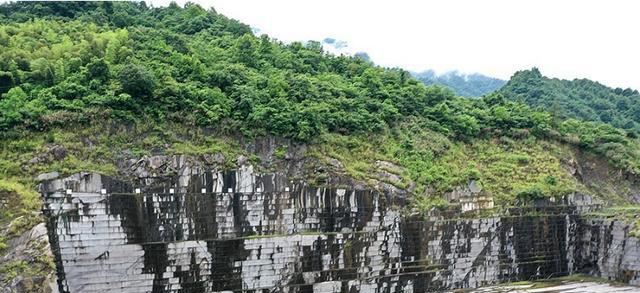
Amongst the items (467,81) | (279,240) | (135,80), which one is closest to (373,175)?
(279,240)

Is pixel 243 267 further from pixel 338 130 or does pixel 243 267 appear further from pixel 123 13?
pixel 123 13

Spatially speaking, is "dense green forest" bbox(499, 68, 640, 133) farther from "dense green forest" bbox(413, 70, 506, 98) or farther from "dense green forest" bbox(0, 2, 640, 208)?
"dense green forest" bbox(413, 70, 506, 98)

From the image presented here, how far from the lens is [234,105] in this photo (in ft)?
73.6

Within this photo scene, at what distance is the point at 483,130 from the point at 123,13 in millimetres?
14762

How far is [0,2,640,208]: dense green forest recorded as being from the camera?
65.3ft

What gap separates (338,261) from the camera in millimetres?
21016

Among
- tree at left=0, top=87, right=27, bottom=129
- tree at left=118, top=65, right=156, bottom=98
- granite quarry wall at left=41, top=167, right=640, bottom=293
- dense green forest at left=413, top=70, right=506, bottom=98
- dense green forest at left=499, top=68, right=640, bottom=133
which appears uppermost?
dense green forest at left=413, top=70, right=506, bottom=98

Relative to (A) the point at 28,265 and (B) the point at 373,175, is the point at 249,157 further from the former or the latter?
(A) the point at 28,265

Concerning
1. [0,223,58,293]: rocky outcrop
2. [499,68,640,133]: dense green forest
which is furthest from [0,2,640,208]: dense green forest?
[499,68,640,133]: dense green forest

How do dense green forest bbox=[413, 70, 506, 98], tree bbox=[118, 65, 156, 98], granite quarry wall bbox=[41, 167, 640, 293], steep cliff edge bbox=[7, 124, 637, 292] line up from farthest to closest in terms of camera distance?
dense green forest bbox=[413, 70, 506, 98] < tree bbox=[118, 65, 156, 98] < steep cliff edge bbox=[7, 124, 637, 292] < granite quarry wall bbox=[41, 167, 640, 293]

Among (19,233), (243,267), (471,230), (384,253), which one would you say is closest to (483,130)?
(471,230)

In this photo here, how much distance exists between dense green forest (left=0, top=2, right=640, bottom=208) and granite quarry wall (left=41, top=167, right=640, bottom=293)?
1.32m

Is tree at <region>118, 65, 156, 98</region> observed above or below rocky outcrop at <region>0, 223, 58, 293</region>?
above

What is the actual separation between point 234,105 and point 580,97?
29890 mm
